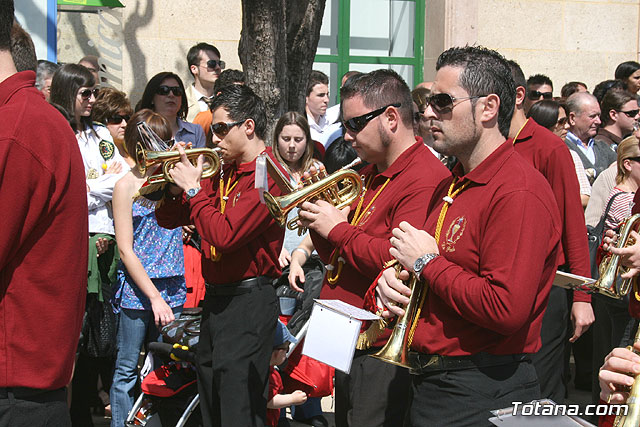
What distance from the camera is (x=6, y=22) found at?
2652mm

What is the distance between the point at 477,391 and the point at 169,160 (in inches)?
88.0

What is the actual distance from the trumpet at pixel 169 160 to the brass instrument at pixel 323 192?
2.61ft

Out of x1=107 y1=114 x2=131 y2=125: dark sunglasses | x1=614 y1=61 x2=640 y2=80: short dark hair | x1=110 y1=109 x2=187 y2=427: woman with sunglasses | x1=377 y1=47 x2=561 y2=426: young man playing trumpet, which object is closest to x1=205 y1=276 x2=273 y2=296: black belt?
x1=110 y1=109 x2=187 y2=427: woman with sunglasses

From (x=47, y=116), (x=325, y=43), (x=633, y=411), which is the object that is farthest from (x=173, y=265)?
(x=325, y=43)

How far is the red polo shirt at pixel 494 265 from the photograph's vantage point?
2.70m

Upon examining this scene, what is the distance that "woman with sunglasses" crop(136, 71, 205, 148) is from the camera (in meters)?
6.90

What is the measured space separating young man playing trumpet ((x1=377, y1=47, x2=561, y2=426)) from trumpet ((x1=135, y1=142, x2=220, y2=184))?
67.3 inches

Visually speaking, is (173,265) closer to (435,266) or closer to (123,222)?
(123,222)

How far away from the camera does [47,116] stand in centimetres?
263

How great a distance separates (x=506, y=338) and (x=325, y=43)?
9.44 metres

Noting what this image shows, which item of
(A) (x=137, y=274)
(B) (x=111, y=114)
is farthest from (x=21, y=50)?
(B) (x=111, y=114)

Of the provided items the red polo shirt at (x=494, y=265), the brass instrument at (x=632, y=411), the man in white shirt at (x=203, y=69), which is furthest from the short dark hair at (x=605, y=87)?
the brass instrument at (x=632, y=411)

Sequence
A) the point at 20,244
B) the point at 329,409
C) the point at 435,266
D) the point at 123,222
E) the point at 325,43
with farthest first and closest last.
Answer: the point at 325,43, the point at 329,409, the point at 123,222, the point at 435,266, the point at 20,244

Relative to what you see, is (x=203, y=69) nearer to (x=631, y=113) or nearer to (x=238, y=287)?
(x=631, y=113)
